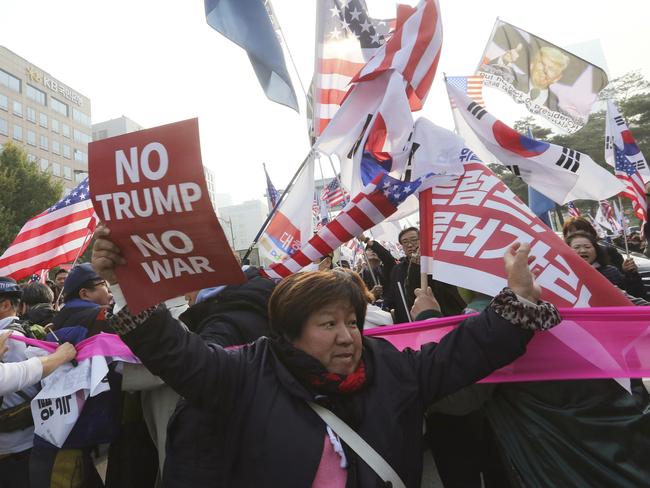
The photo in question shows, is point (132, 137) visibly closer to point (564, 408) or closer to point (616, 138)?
point (564, 408)

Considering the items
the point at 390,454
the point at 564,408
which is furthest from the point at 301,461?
the point at 564,408

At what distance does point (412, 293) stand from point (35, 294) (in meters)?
3.69

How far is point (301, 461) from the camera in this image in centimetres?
133

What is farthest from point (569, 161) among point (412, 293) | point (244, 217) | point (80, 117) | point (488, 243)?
point (244, 217)

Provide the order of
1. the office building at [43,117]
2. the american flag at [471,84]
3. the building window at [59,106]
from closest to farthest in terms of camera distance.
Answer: the american flag at [471,84], the office building at [43,117], the building window at [59,106]

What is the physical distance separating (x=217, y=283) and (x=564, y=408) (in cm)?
126

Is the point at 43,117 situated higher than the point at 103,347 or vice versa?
the point at 43,117

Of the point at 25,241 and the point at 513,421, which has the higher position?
the point at 25,241

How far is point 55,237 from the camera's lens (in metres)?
4.80

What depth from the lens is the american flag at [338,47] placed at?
4137mm

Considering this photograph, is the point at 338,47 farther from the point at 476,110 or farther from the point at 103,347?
the point at 103,347

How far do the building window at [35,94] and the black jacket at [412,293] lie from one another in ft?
173

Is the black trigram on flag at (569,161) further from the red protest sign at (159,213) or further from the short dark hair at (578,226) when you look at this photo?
the red protest sign at (159,213)

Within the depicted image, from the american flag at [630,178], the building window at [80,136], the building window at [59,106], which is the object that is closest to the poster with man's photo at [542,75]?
the american flag at [630,178]
